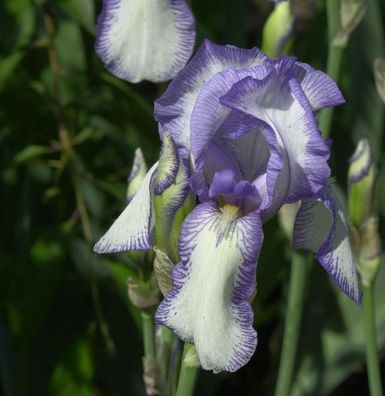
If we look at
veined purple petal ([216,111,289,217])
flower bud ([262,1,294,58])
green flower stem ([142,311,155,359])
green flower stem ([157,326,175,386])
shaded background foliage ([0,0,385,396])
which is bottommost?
shaded background foliage ([0,0,385,396])

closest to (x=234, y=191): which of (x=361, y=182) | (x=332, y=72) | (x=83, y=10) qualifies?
(x=361, y=182)

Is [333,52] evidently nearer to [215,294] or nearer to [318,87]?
[318,87]

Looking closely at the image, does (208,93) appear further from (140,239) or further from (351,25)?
(351,25)

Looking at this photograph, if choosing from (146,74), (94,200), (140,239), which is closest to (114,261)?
(94,200)

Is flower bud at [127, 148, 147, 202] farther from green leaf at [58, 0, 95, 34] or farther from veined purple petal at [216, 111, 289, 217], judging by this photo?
green leaf at [58, 0, 95, 34]

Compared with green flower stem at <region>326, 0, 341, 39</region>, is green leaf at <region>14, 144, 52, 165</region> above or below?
below

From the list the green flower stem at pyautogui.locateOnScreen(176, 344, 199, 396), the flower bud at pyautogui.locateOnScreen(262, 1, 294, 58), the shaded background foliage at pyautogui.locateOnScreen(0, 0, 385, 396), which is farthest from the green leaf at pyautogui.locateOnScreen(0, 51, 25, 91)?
the green flower stem at pyautogui.locateOnScreen(176, 344, 199, 396)

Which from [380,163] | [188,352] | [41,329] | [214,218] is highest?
[214,218]
